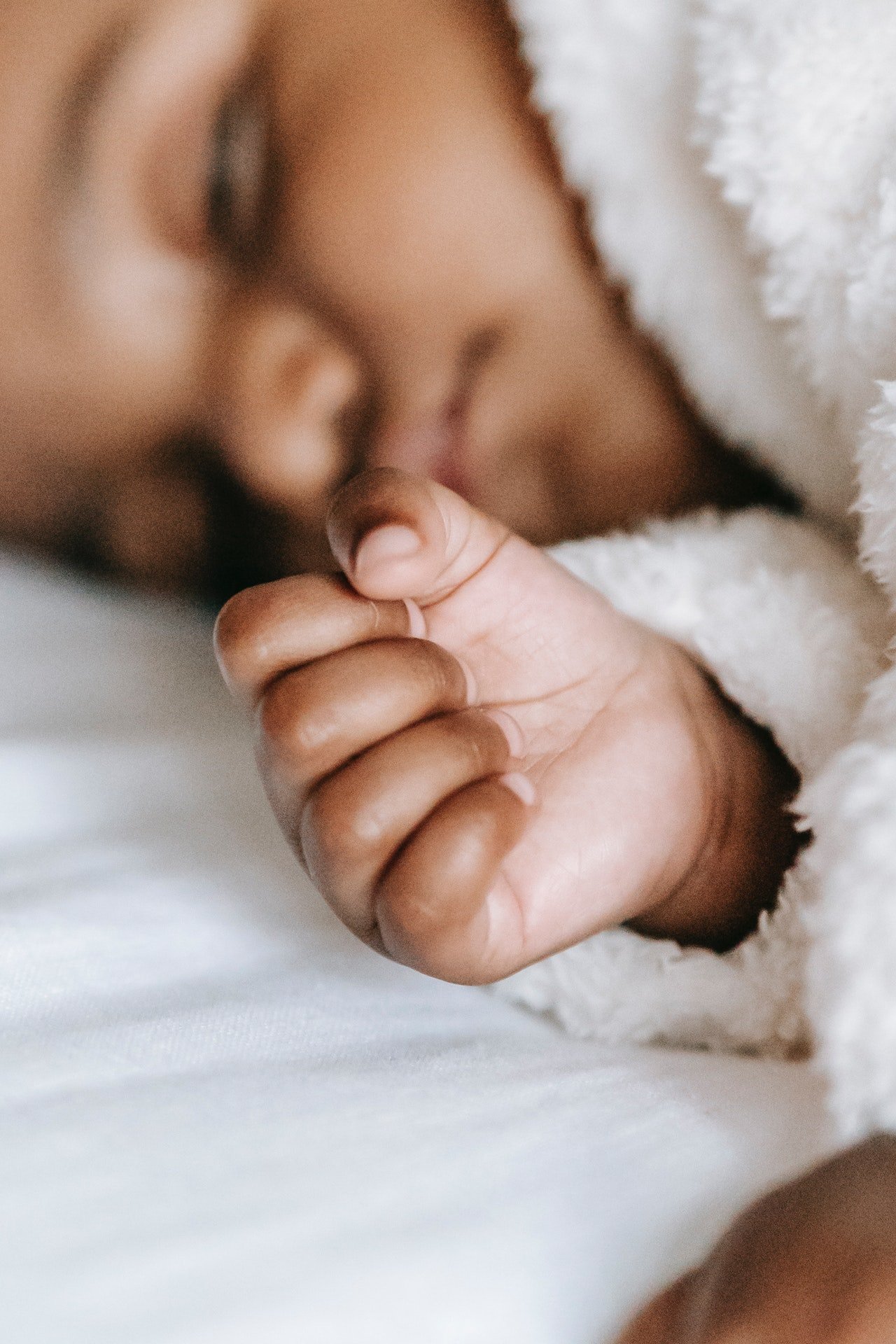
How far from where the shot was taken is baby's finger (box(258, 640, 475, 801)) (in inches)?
13.8

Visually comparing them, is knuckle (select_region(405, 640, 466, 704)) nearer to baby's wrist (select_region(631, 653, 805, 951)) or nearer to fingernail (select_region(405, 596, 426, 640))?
fingernail (select_region(405, 596, 426, 640))

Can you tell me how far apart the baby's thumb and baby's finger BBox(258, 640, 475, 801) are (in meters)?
0.02

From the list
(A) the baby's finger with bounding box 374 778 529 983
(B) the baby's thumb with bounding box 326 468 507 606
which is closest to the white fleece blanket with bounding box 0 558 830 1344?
(A) the baby's finger with bounding box 374 778 529 983

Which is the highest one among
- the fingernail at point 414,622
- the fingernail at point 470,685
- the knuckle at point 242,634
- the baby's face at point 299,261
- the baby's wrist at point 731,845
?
the baby's face at point 299,261


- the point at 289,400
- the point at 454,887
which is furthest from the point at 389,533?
the point at 289,400

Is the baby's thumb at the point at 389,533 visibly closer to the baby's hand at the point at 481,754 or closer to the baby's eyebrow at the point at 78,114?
the baby's hand at the point at 481,754

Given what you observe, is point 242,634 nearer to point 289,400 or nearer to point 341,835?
point 341,835

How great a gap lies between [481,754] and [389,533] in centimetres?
8

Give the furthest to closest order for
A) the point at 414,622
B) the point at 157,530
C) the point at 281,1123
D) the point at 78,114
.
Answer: the point at 157,530, the point at 78,114, the point at 414,622, the point at 281,1123

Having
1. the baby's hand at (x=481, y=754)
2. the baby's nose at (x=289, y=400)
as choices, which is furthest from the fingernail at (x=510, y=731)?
the baby's nose at (x=289, y=400)

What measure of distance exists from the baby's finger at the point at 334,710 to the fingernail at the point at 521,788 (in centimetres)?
3

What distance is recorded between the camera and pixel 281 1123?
29cm

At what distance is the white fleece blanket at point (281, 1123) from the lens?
24 centimetres

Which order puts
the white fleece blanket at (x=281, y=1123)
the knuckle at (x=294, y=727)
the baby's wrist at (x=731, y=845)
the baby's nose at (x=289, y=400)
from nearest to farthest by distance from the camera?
the white fleece blanket at (x=281, y=1123) → the knuckle at (x=294, y=727) → the baby's wrist at (x=731, y=845) → the baby's nose at (x=289, y=400)
